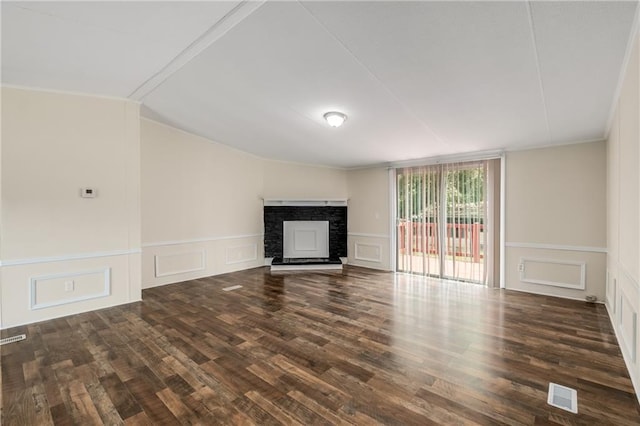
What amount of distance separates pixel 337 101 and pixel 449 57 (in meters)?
1.29

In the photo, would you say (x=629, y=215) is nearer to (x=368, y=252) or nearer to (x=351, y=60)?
(x=351, y=60)

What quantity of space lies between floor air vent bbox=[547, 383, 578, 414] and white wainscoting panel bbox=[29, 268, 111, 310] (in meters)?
4.81

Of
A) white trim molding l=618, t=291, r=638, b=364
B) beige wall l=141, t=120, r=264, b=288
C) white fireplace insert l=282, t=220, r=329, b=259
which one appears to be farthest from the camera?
white fireplace insert l=282, t=220, r=329, b=259

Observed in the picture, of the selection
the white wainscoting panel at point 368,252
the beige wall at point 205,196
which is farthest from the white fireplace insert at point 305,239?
the white wainscoting panel at point 368,252

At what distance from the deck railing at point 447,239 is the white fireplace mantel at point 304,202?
4.84 ft

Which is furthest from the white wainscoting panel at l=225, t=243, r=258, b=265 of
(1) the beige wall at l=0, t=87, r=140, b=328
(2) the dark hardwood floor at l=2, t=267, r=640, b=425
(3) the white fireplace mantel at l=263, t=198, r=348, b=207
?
(1) the beige wall at l=0, t=87, r=140, b=328

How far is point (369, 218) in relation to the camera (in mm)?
6562

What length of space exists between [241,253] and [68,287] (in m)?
2.96

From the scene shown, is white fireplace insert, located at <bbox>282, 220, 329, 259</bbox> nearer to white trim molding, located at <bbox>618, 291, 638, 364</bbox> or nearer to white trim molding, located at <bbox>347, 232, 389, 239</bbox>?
white trim molding, located at <bbox>347, 232, 389, 239</bbox>

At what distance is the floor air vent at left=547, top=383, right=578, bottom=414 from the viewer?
1.90m

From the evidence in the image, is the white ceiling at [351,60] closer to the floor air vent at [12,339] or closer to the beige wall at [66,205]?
the beige wall at [66,205]

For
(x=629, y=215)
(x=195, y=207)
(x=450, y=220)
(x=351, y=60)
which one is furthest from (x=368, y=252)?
(x=351, y=60)

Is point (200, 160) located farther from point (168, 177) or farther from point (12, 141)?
point (12, 141)

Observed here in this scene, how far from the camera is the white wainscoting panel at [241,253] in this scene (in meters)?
5.88
